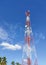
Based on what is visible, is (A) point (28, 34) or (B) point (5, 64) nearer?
(A) point (28, 34)

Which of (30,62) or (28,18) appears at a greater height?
(28,18)

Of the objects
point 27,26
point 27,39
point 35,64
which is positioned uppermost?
point 27,26

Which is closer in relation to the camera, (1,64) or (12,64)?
(1,64)

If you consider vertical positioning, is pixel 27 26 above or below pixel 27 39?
above

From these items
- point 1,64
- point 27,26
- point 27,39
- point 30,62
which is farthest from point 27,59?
point 1,64

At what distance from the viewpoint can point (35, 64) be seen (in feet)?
Result: 252

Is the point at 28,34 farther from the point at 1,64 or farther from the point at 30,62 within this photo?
the point at 1,64

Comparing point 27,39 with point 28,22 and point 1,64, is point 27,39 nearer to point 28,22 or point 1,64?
point 28,22

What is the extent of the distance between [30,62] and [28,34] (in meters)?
11.3

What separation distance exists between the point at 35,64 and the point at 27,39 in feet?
34.6

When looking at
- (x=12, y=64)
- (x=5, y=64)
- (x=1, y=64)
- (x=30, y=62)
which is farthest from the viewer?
(x=12, y=64)

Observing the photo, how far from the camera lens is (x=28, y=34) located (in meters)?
78.0

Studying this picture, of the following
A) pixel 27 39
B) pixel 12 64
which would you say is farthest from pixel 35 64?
pixel 12 64

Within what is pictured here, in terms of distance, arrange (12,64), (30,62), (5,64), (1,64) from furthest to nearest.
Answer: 1. (12,64)
2. (5,64)
3. (1,64)
4. (30,62)
